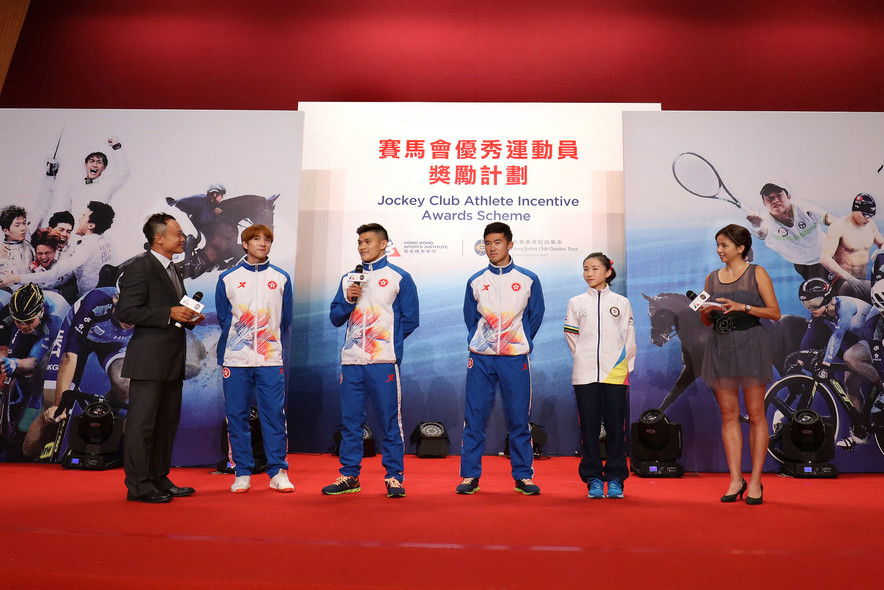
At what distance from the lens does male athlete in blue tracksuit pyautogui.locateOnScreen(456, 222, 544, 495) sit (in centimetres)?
393

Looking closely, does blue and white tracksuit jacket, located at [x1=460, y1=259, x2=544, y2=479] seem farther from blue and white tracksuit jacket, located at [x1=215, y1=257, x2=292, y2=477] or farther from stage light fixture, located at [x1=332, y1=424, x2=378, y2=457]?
stage light fixture, located at [x1=332, y1=424, x2=378, y2=457]

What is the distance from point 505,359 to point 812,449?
8.37 ft

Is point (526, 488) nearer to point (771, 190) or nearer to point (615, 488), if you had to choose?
point (615, 488)

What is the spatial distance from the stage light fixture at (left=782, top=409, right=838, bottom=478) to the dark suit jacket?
4.22 meters

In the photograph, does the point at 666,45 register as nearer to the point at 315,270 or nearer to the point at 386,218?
the point at 386,218

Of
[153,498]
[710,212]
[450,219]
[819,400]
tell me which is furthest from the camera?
[450,219]

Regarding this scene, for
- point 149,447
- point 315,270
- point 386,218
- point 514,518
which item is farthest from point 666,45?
point 149,447

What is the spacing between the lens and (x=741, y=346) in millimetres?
3629

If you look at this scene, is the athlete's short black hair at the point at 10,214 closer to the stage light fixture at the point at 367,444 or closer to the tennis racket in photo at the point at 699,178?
the stage light fixture at the point at 367,444

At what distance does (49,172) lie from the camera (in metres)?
5.64

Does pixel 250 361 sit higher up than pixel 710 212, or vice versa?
pixel 710 212

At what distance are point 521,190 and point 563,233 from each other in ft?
1.78

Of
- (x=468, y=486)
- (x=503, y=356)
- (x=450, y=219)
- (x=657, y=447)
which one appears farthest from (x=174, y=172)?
(x=657, y=447)

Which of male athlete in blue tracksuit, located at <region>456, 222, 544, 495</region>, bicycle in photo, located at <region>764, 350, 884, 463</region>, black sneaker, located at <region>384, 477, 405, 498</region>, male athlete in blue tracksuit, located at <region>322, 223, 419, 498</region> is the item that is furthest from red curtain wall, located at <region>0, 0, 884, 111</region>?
black sneaker, located at <region>384, 477, 405, 498</region>
